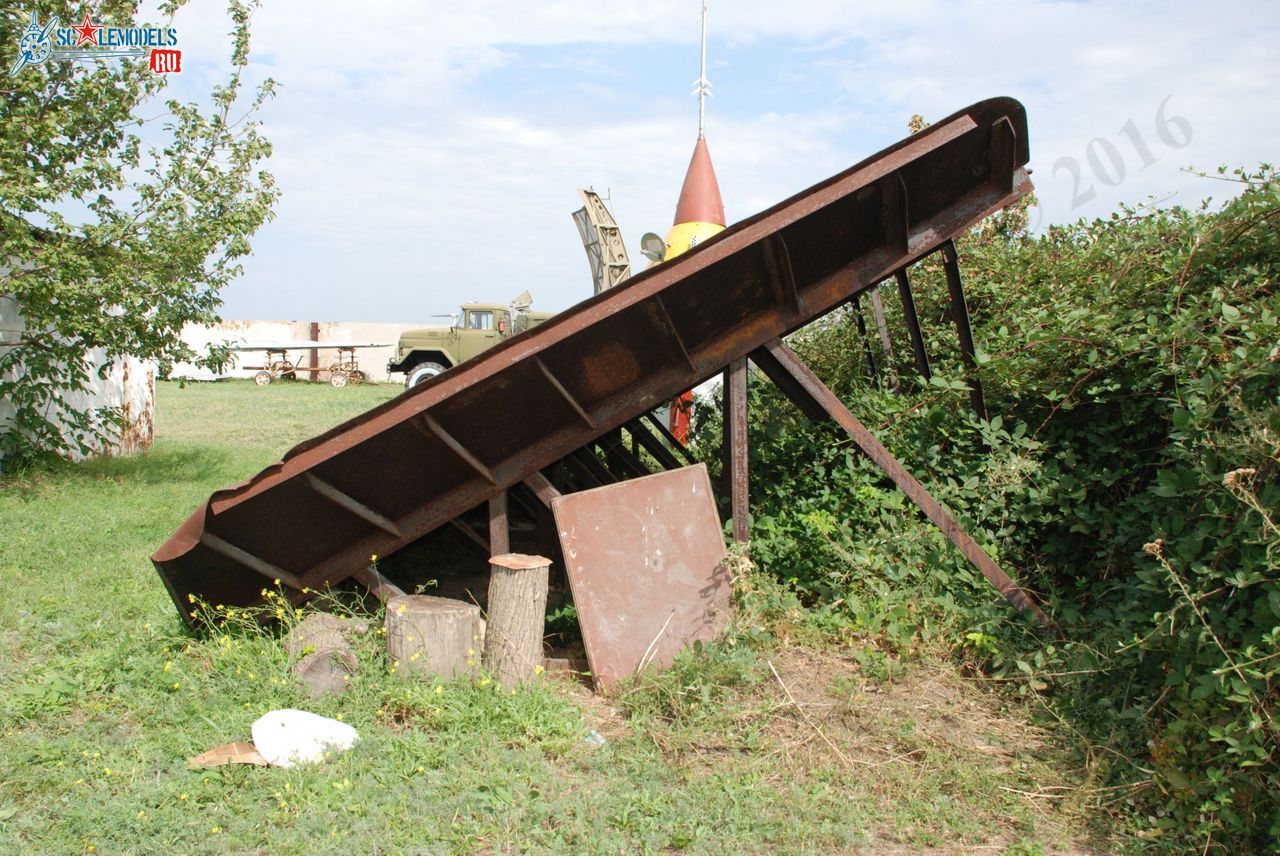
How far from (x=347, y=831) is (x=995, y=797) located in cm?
249

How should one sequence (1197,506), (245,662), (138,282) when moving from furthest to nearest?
(138,282)
(245,662)
(1197,506)

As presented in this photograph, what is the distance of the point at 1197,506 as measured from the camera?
391 cm

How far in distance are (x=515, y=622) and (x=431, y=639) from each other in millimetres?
424

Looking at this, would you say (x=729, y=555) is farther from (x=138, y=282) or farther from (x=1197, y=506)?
(x=138, y=282)

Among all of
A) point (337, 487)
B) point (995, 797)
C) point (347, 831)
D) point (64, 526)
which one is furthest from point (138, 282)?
point (995, 797)

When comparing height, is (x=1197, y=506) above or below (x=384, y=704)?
above

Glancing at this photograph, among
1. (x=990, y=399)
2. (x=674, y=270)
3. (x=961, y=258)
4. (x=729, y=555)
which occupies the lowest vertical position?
(x=729, y=555)

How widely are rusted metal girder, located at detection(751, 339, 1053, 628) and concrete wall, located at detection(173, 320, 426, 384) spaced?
3041cm

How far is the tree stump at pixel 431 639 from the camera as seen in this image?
4668mm

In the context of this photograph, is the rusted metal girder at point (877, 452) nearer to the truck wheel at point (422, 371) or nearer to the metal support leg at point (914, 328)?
the metal support leg at point (914, 328)

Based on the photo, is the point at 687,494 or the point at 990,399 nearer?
the point at 687,494

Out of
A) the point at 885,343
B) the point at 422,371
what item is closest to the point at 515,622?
the point at 885,343

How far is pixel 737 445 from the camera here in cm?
537

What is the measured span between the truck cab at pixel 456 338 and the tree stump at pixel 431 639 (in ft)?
72.3
